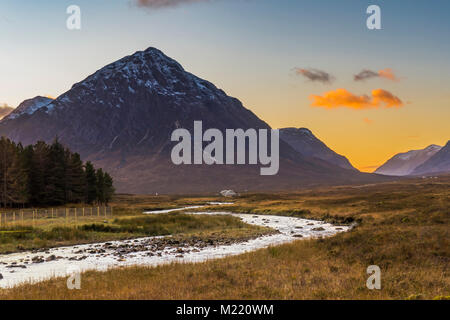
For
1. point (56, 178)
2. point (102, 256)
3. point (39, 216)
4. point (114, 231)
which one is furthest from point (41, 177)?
point (102, 256)

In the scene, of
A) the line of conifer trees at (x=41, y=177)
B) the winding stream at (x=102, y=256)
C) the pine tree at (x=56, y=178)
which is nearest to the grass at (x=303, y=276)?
the winding stream at (x=102, y=256)

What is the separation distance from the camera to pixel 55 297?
1509 cm

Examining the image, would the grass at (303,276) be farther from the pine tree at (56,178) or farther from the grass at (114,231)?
the pine tree at (56,178)

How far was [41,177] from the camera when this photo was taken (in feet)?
256

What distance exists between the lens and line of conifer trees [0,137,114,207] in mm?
72250

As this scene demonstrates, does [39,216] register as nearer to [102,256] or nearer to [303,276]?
[102,256]

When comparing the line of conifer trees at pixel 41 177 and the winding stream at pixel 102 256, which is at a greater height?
the line of conifer trees at pixel 41 177

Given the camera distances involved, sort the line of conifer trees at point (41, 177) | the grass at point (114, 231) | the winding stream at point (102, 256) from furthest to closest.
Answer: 1. the line of conifer trees at point (41, 177)
2. the grass at point (114, 231)
3. the winding stream at point (102, 256)

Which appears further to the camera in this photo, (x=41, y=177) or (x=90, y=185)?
(x=90, y=185)

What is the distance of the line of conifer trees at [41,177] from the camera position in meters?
72.2

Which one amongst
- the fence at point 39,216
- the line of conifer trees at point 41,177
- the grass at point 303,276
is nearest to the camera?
the grass at point 303,276

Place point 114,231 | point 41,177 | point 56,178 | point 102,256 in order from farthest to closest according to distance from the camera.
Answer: point 56,178, point 41,177, point 114,231, point 102,256

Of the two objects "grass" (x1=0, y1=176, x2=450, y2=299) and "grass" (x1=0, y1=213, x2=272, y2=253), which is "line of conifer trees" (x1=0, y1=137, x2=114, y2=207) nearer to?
"grass" (x1=0, y1=213, x2=272, y2=253)
